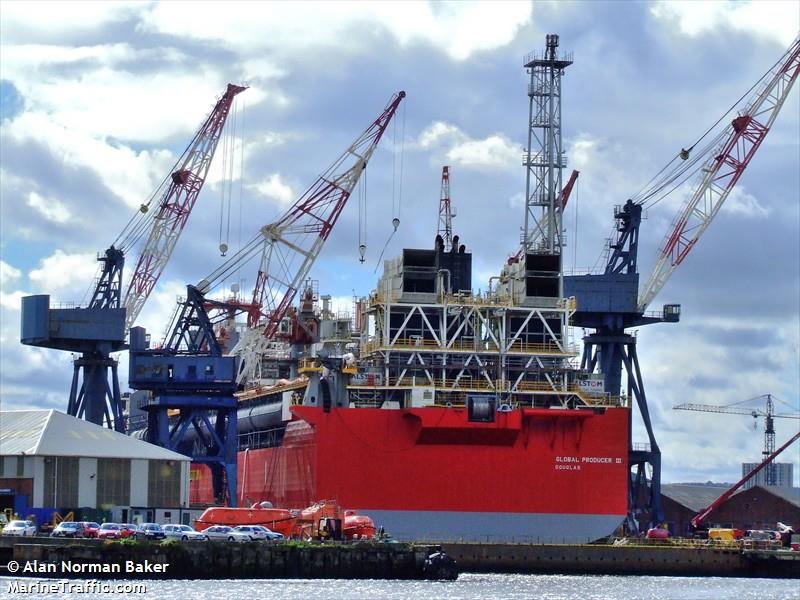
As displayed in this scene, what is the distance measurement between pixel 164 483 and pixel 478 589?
21.8m

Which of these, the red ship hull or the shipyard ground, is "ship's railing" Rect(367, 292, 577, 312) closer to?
the red ship hull

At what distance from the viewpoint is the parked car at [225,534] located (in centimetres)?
9294

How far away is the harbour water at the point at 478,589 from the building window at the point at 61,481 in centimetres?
1254

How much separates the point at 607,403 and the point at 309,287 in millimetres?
32338

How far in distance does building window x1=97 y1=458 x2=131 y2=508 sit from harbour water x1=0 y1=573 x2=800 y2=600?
13.5m

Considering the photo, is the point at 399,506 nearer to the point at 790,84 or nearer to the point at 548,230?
the point at 548,230

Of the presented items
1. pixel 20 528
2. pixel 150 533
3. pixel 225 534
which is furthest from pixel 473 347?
pixel 20 528

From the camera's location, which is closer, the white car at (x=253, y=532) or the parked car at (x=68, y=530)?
the parked car at (x=68, y=530)

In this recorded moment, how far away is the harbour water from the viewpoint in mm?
84062

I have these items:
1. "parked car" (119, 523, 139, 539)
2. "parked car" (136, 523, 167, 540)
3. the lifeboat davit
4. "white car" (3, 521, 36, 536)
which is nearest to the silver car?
the lifeboat davit

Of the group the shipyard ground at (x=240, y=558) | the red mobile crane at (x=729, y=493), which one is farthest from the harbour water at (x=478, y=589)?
the red mobile crane at (x=729, y=493)

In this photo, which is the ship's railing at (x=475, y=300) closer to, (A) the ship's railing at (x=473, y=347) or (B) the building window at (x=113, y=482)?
(A) the ship's railing at (x=473, y=347)

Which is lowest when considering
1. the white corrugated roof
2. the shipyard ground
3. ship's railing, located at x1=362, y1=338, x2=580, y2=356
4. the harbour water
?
the harbour water

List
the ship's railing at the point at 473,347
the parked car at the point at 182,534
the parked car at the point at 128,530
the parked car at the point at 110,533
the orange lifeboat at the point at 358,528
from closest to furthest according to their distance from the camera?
the parked car at the point at 110,533 → the parked car at the point at 128,530 → the parked car at the point at 182,534 → the orange lifeboat at the point at 358,528 → the ship's railing at the point at 473,347
